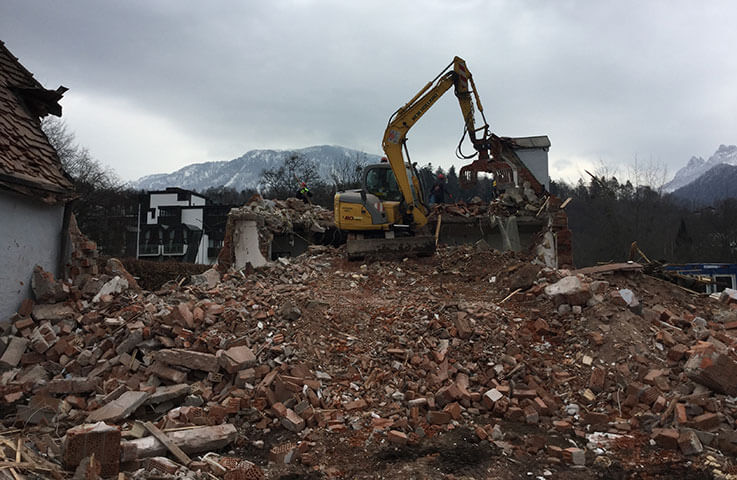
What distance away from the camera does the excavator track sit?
11773 mm

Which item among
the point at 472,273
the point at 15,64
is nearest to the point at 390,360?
the point at 472,273

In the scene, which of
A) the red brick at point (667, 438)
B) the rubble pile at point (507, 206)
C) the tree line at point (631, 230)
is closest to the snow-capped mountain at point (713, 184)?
the tree line at point (631, 230)

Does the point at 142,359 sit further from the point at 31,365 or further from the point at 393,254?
the point at 393,254

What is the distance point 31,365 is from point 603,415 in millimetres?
7607

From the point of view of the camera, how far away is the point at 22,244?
7750 mm

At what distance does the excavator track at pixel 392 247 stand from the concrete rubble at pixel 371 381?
10.6 feet

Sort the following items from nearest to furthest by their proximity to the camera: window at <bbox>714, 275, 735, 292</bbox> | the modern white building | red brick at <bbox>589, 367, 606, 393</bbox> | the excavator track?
1. red brick at <bbox>589, 367, 606, 393</bbox>
2. the excavator track
3. window at <bbox>714, 275, 735, 292</bbox>
4. the modern white building

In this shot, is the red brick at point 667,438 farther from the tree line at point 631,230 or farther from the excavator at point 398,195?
the tree line at point 631,230

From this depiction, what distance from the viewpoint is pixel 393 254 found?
1191 centimetres

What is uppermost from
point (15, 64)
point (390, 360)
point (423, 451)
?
point (15, 64)

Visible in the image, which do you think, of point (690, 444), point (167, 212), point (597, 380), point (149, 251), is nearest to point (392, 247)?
point (597, 380)

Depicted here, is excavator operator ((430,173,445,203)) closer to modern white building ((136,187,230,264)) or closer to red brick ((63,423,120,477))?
red brick ((63,423,120,477))

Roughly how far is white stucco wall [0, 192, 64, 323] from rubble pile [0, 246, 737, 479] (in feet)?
0.78

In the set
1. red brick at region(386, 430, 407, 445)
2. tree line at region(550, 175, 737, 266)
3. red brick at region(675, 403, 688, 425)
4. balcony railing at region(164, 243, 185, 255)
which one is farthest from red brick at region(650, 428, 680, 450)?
balcony railing at region(164, 243, 185, 255)
